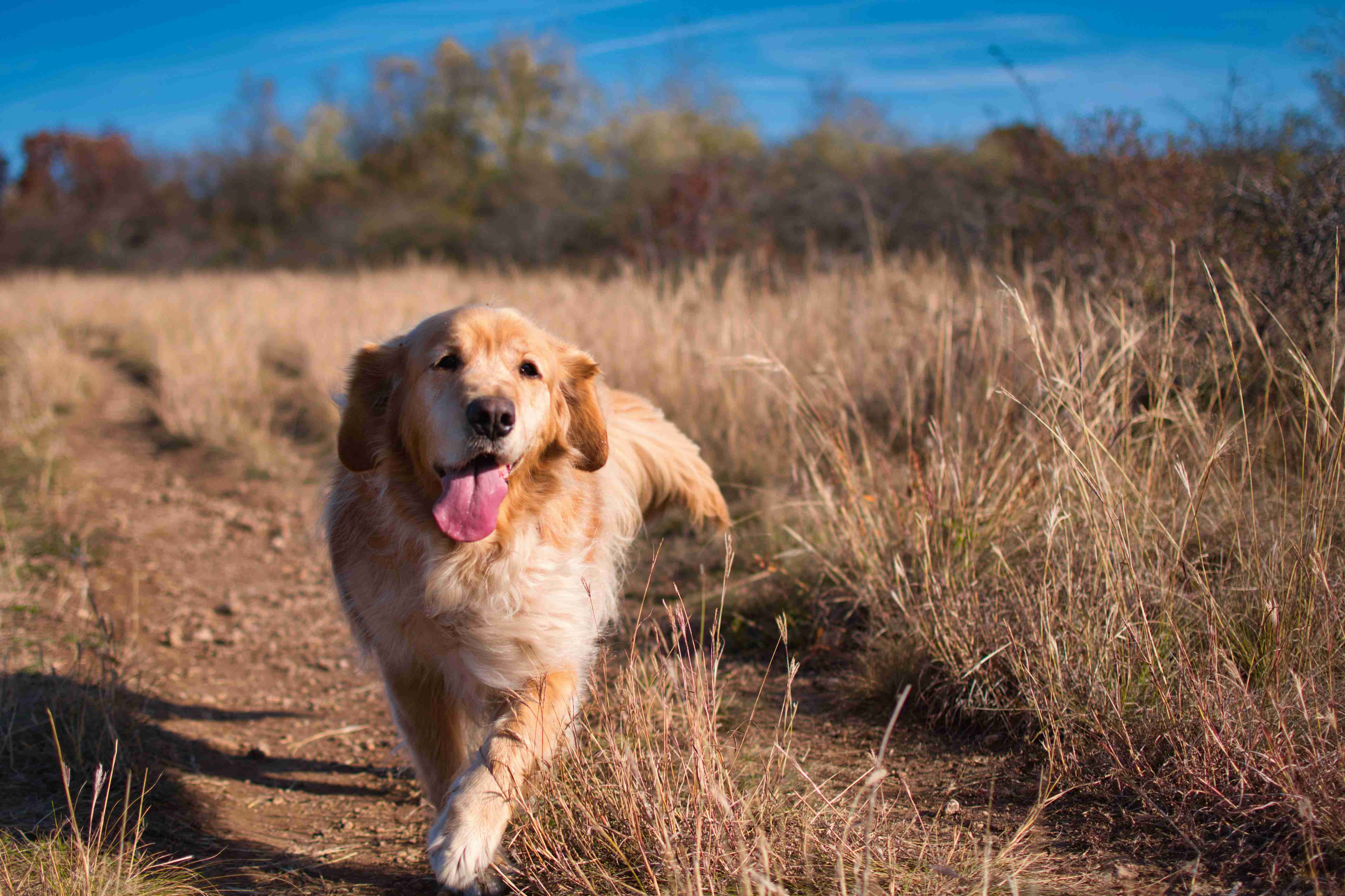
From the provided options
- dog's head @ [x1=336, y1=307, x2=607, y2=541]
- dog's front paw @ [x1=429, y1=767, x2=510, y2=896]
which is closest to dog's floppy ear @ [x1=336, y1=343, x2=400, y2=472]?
dog's head @ [x1=336, y1=307, x2=607, y2=541]

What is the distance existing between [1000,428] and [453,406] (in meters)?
2.02

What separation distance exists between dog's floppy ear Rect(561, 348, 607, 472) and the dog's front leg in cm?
69

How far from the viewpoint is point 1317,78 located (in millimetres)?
4699

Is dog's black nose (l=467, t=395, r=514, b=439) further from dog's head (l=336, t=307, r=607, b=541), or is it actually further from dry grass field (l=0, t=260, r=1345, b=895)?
dry grass field (l=0, t=260, r=1345, b=895)

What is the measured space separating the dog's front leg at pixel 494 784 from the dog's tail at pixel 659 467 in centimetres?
106

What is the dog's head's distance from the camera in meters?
2.36

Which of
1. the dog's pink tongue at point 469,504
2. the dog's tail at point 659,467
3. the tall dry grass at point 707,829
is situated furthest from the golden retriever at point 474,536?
the dog's tail at point 659,467

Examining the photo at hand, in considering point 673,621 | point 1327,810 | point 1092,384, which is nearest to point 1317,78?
point 1092,384

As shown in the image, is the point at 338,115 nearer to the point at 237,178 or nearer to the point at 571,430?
the point at 237,178

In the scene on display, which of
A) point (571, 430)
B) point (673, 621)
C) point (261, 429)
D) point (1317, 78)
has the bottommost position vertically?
point (261, 429)

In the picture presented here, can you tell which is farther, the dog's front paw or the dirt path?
the dirt path

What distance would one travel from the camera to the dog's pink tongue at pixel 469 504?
7.78ft

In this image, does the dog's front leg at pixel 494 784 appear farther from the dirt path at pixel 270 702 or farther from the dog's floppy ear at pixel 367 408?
the dog's floppy ear at pixel 367 408

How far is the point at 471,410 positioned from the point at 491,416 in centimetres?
5
